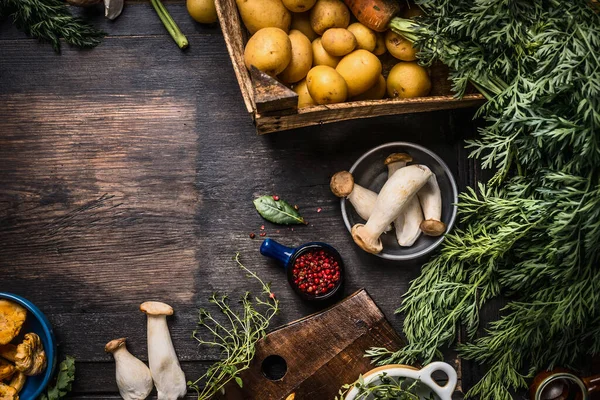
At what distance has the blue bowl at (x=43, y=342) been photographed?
1660 mm

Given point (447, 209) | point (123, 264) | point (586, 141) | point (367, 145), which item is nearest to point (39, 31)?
point (123, 264)

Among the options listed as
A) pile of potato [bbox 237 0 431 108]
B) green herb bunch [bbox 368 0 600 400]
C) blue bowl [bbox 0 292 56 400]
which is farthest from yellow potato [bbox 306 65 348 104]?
blue bowl [bbox 0 292 56 400]

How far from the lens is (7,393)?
162cm

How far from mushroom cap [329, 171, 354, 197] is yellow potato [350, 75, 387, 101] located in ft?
0.72

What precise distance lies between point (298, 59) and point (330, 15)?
0.49ft

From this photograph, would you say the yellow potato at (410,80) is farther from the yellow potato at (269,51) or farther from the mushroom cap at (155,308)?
the mushroom cap at (155,308)

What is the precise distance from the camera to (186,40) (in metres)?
1.72

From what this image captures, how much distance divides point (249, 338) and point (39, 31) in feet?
3.71

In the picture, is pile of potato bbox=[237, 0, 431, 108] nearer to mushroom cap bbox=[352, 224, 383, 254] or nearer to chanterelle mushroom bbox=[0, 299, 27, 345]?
mushroom cap bbox=[352, 224, 383, 254]

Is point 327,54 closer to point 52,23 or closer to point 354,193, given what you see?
point 354,193

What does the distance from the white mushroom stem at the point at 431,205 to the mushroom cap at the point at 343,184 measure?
215mm

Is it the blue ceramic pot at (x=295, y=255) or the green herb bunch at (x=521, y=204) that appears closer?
the green herb bunch at (x=521, y=204)

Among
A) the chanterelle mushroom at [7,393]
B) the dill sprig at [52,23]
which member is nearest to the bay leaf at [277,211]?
the dill sprig at [52,23]

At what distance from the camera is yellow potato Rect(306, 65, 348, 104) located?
1.50 m
